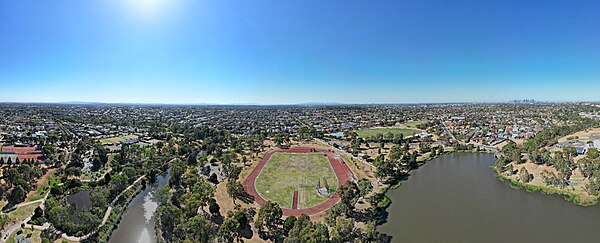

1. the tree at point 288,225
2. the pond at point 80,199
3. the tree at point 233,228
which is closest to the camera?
the tree at point 233,228

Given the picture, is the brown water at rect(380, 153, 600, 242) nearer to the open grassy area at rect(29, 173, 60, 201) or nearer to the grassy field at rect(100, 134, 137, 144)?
the open grassy area at rect(29, 173, 60, 201)

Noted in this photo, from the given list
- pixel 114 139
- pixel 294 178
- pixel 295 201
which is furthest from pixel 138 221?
pixel 114 139

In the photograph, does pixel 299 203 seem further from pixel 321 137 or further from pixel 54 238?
pixel 321 137

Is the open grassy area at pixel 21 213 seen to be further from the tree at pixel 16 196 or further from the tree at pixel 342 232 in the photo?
the tree at pixel 342 232

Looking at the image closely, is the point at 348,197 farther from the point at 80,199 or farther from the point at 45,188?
the point at 45,188

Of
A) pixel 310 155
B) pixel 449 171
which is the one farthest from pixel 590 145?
pixel 310 155

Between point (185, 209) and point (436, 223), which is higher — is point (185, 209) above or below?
above

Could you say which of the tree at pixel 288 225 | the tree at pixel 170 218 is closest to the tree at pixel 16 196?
the tree at pixel 170 218

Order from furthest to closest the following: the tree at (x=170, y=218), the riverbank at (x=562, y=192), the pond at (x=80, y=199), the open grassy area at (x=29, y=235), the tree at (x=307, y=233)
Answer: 1. the pond at (x=80, y=199)
2. the riverbank at (x=562, y=192)
3. the tree at (x=170, y=218)
4. the open grassy area at (x=29, y=235)
5. the tree at (x=307, y=233)
